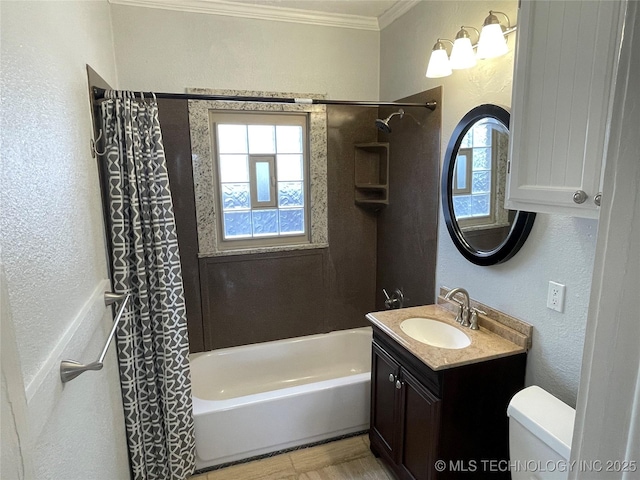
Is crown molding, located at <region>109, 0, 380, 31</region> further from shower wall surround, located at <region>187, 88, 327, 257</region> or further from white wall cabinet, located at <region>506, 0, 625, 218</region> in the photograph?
white wall cabinet, located at <region>506, 0, 625, 218</region>

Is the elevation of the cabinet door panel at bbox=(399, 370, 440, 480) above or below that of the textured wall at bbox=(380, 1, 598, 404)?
below

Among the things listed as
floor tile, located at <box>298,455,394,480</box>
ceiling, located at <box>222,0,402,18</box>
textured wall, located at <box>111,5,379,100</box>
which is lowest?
floor tile, located at <box>298,455,394,480</box>

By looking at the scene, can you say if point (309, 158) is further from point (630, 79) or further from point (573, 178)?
point (630, 79)

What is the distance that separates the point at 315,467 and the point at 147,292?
1337mm

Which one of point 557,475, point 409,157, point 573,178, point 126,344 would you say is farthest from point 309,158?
point 557,475

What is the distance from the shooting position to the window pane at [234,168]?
2.65 m

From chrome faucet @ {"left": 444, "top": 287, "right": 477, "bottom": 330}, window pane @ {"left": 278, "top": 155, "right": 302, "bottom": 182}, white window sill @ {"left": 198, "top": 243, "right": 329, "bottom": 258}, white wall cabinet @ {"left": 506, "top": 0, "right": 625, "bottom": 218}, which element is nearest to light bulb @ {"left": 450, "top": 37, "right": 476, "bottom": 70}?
white wall cabinet @ {"left": 506, "top": 0, "right": 625, "bottom": 218}

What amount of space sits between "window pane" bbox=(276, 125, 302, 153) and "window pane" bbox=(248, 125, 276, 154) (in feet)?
0.15

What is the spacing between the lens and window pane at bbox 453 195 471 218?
200cm

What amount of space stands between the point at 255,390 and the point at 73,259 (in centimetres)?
191

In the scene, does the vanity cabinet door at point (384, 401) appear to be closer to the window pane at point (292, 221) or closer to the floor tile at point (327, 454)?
the floor tile at point (327, 454)

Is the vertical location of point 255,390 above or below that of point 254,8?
below

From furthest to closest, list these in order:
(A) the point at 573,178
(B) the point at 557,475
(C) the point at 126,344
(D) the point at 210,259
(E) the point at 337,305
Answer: (E) the point at 337,305 < (D) the point at 210,259 < (C) the point at 126,344 < (B) the point at 557,475 < (A) the point at 573,178

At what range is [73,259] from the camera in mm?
1221
